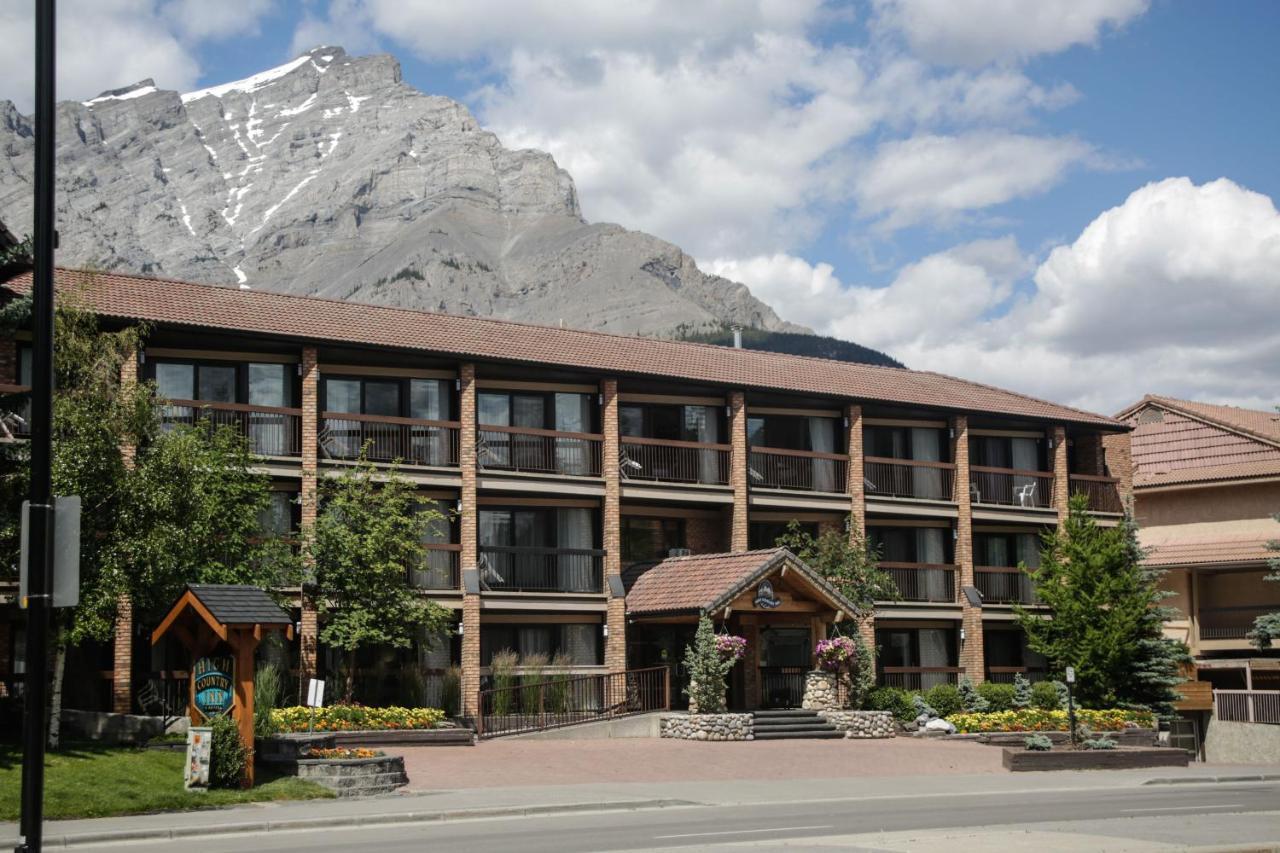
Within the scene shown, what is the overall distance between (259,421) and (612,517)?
9375 mm

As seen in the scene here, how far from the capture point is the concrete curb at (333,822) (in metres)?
18.3

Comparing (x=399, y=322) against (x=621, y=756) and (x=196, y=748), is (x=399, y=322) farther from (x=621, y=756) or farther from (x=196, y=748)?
(x=196, y=748)

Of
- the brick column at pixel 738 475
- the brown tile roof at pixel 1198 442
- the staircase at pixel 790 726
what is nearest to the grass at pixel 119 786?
the staircase at pixel 790 726

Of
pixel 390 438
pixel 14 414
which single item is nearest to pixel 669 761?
pixel 390 438

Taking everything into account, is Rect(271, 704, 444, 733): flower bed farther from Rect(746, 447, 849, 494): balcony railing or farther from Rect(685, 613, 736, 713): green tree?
Rect(746, 447, 849, 494): balcony railing

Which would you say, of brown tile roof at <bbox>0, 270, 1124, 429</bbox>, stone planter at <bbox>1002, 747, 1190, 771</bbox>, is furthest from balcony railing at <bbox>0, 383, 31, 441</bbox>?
stone planter at <bbox>1002, 747, 1190, 771</bbox>

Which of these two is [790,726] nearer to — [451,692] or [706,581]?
[706,581]

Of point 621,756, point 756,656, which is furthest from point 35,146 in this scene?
point 756,656

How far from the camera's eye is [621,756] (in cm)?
3088

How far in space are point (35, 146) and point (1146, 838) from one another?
13.6 meters

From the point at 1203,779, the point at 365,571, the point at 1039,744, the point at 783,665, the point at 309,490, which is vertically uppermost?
the point at 309,490

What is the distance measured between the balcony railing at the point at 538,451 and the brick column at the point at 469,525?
586 millimetres

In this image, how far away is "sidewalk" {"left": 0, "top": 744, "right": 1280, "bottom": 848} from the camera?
19.4 metres

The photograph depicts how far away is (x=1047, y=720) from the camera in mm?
38500
